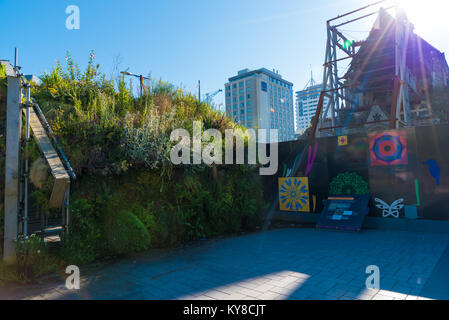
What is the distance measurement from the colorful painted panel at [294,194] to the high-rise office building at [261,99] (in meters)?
104

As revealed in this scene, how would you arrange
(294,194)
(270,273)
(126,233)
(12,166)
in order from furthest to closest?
(294,194) → (126,233) → (270,273) → (12,166)

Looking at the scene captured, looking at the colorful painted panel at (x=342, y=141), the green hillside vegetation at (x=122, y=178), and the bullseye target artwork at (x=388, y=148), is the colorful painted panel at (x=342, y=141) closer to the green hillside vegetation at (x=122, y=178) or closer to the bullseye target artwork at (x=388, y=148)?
the bullseye target artwork at (x=388, y=148)

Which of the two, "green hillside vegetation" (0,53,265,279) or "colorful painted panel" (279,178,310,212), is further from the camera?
"colorful painted panel" (279,178,310,212)

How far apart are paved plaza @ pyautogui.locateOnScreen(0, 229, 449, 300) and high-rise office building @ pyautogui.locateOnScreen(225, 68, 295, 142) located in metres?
107

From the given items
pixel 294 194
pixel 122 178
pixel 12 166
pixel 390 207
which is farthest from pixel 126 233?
pixel 390 207

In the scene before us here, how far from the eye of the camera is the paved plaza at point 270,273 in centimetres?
360

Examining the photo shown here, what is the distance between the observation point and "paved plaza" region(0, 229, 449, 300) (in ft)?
11.8

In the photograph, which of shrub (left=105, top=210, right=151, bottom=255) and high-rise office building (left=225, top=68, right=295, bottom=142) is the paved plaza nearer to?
shrub (left=105, top=210, right=151, bottom=255)

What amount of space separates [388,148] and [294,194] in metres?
3.12

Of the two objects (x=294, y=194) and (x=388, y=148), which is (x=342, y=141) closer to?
(x=388, y=148)

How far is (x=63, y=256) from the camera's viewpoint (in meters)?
4.49

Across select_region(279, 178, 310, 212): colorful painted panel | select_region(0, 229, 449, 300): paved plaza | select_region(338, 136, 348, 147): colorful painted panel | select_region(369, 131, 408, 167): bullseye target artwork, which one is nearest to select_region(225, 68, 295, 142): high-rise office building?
select_region(279, 178, 310, 212): colorful painted panel

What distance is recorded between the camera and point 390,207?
783 cm
